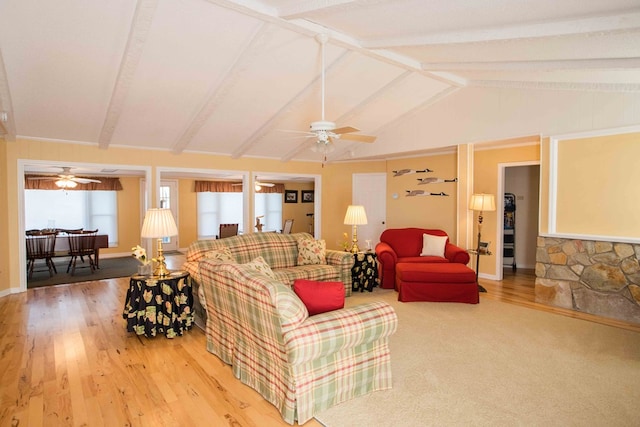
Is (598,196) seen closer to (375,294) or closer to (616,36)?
(616,36)

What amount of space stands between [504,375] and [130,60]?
4601 mm

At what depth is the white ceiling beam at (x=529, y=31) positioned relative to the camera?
2531 millimetres

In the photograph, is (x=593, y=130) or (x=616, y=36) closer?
(x=616, y=36)

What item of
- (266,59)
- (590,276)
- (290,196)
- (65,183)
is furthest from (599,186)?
(65,183)

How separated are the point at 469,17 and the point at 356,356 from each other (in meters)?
2.78

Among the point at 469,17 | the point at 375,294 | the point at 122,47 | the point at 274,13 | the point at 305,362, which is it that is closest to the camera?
the point at 305,362

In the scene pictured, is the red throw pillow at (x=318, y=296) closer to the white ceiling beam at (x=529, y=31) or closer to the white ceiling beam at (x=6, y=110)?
the white ceiling beam at (x=529, y=31)

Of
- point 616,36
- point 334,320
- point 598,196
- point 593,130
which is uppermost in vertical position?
point 616,36

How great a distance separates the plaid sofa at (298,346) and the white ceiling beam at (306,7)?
221 centimetres

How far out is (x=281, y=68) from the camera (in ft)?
14.6

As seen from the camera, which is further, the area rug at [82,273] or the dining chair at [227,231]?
the dining chair at [227,231]

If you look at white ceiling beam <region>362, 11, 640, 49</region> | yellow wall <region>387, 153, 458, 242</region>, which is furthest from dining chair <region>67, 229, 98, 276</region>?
white ceiling beam <region>362, 11, 640, 49</region>

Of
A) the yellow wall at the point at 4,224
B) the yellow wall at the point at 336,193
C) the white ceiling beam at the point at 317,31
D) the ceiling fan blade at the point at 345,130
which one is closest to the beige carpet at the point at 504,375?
the ceiling fan blade at the point at 345,130

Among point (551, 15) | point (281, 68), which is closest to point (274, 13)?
point (281, 68)
